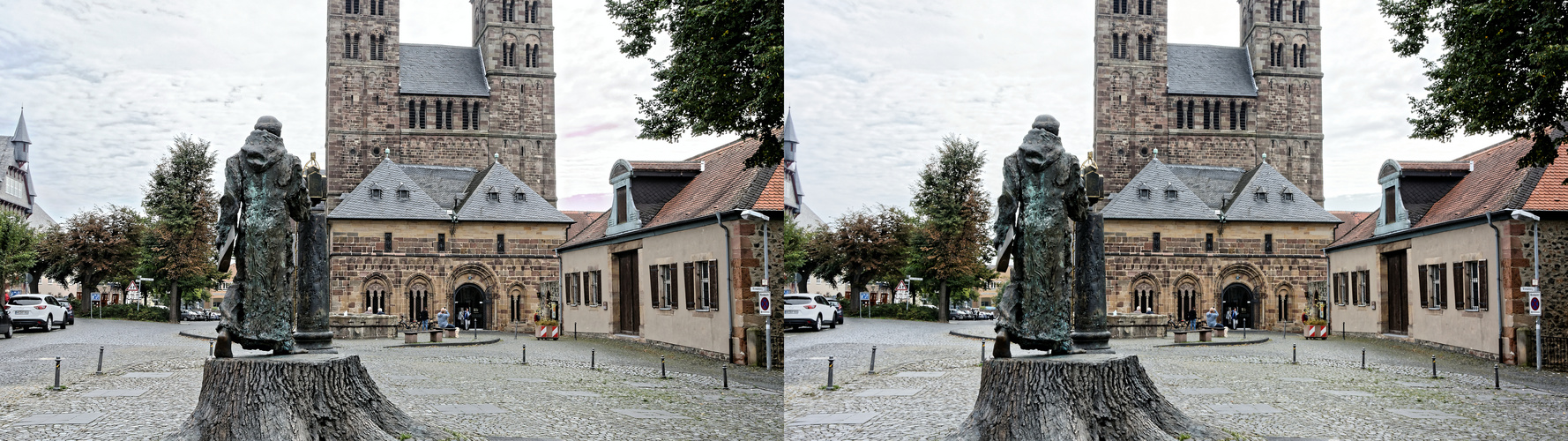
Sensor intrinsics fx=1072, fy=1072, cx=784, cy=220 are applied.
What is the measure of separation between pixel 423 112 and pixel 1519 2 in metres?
27.0

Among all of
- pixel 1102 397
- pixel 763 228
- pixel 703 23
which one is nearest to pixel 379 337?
pixel 763 228

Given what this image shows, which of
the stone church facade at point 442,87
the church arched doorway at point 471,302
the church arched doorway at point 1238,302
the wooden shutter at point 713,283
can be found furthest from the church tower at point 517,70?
the church arched doorway at point 1238,302

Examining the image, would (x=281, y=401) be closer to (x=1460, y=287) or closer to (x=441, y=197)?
(x=441, y=197)

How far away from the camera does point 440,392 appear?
544 inches

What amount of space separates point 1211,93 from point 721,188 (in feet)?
99.4

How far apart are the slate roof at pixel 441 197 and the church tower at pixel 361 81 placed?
2.65ft

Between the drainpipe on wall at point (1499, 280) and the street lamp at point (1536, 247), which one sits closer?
the street lamp at point (1536, 247)

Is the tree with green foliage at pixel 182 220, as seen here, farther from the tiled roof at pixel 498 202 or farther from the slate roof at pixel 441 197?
the tiled roof at pixel 498 202

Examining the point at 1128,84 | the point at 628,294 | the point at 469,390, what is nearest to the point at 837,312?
the point at 628,294

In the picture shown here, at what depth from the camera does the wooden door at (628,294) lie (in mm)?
22875

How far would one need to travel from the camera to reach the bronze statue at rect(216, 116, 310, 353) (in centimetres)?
862

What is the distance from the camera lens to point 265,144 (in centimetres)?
872

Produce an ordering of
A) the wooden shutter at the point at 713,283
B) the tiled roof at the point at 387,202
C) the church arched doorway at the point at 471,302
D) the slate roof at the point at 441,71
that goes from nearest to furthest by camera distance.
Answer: the wooden shutter at the point at 713,283 < the church arched doorway at the point at 471,302 < the tiled roof at the point at 387,202 < the slate roof at the point at 441,71

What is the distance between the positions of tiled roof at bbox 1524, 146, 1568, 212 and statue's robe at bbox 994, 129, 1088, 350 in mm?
16423
